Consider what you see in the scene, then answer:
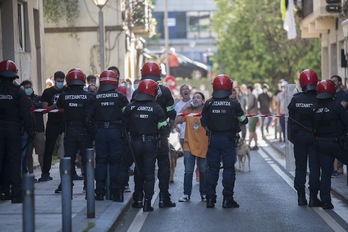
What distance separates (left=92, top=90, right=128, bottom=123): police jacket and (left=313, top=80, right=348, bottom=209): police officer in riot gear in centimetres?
290

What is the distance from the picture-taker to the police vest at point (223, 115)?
1619 cm

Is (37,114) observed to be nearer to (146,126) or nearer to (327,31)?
(146,126)

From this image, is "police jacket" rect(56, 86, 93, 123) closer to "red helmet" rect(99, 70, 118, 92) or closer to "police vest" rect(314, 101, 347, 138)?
"red helmet" rect(99, 70, 118, 92)

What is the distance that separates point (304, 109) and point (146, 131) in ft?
7.86

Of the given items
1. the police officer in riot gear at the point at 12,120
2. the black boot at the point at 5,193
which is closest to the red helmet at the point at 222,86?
the police officer in riot gear at the point at 12,120

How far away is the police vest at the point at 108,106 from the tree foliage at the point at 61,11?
16.9m

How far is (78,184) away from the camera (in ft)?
63.7

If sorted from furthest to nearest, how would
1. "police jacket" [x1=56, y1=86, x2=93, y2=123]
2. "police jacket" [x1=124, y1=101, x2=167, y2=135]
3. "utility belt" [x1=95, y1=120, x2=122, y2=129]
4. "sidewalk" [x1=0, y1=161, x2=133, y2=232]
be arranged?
"police jacket" [x1=56, y1=86, x2=93, y2=123]
"utility belt" [x1=95, y1=120, x2=122, y2=129]
"police jacket" [x1=124, y1=101, x2=167, y2=135]
"sidewalk" [x1=0, y1=161, x2=133, y2=232]

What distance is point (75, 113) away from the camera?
55.5 ft


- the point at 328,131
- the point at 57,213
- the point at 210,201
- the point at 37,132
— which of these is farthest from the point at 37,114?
the point at 328,131

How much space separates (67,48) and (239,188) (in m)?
18.6

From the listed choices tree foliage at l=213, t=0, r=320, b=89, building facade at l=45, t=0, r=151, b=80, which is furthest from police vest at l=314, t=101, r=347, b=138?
tree foliage at l=213, t=0, r=320, b=89

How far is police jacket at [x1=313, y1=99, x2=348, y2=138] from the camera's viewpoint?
15.9 m

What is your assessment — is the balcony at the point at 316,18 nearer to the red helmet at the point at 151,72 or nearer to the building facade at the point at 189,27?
the red helmet at the point at 151,72
